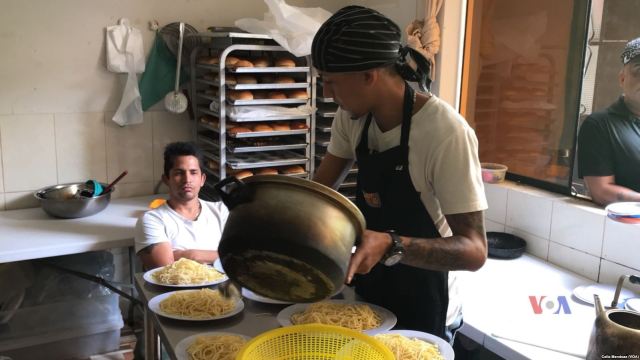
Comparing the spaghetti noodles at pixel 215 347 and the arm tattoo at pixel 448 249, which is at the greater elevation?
the arm tattoo at pixel 448 249

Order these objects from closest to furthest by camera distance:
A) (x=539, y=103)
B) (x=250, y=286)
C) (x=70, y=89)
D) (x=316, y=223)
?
(x=316, y=223)
(x=250, y=286)
(x=539, y=103)
(x=70, y=89)

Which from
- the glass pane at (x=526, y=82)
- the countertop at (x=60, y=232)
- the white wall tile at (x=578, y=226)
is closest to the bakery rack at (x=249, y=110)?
the countertop at (x=60, y=232)

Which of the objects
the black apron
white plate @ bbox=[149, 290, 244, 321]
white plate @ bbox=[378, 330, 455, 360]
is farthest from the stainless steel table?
white plate @ bbox=[378, 330, 455, 360]

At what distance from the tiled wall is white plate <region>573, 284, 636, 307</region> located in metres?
0.07

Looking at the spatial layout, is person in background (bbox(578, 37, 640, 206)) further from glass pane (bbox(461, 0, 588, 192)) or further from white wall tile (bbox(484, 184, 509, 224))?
white wall tile (bbox(484, 184, 509, 224))

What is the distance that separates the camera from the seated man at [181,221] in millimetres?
2447

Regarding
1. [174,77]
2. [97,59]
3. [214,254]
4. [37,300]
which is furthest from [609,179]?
[37,300]

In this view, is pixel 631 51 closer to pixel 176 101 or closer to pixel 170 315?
pixel 170 315

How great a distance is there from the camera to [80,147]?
3.12 meters

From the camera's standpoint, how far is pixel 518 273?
8.14 ft

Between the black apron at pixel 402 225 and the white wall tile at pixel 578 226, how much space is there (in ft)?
3.74

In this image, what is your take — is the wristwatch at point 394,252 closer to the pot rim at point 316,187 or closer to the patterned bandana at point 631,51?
the pot rim at point 316,187

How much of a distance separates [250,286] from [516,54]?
7.23 ft

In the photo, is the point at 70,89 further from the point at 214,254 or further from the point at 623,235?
the point at 623,235
